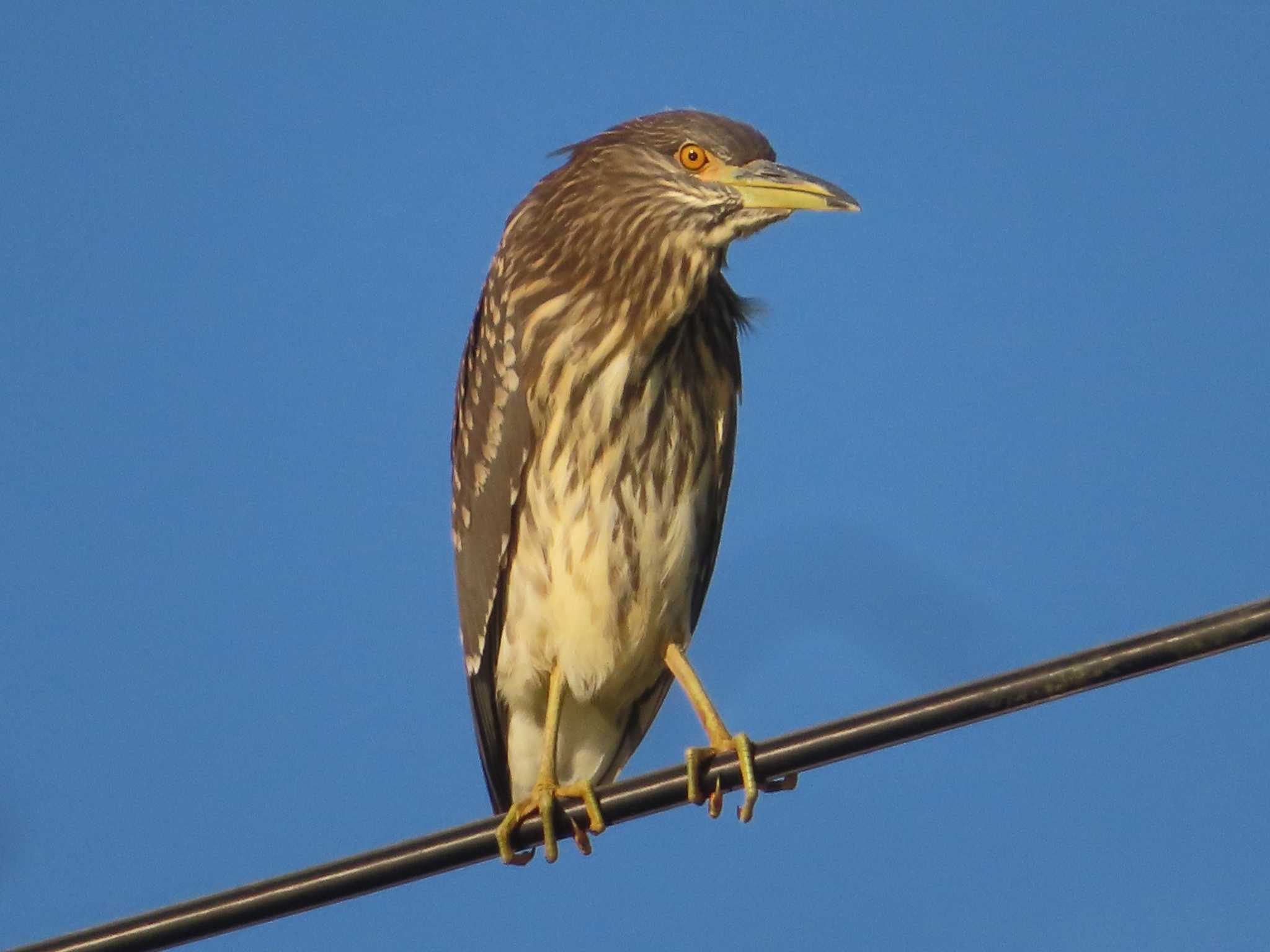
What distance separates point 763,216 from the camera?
17.0 feet

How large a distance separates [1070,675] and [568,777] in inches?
107

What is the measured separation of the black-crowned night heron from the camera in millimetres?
5176

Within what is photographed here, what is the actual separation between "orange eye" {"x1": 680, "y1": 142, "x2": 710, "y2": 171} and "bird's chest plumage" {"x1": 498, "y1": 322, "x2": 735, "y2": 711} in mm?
516

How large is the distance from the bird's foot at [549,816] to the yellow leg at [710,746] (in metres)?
0.30

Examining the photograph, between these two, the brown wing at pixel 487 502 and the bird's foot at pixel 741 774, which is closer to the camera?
the bird's foot at pixel 741 774

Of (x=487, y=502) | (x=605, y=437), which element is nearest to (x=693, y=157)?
(x=605, y=437)

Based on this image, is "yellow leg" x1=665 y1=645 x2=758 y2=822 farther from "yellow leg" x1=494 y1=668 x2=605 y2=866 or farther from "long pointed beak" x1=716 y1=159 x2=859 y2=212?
"long pointed beak" x1=716 y1=159 x2=859 y2=212

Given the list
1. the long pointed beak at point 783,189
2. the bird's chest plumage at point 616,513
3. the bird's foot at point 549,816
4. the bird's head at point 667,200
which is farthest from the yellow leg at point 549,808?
the long pointed beak at point 783,189

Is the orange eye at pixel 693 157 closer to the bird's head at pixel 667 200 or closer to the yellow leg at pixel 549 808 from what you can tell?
the bird's head at pixel 667 200

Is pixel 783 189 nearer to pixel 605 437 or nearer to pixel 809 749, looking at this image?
pixel 605 437

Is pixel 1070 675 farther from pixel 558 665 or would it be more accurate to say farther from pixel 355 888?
pixel 558 665

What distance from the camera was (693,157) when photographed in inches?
211

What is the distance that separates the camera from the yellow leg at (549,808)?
14.9ft

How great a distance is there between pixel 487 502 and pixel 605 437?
0.48m
